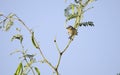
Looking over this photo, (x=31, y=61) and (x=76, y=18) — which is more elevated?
(x=76, y=18)

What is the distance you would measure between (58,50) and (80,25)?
32cm

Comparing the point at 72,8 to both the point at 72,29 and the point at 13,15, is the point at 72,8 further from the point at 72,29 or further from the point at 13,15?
the point at 13,15

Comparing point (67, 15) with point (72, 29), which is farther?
point (67, 15)

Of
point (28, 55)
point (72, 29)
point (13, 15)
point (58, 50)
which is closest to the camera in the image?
point (72, 29)

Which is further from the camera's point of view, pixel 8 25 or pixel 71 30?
pixel 8 25

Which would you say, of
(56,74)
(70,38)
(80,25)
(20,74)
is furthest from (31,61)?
(80,25)

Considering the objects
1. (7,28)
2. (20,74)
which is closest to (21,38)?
(7,28)

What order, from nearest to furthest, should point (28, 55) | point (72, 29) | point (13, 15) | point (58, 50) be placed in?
1. point (72, 29)
2. point (58, 50)
3. point (13, 15)
4. point (28, 55)

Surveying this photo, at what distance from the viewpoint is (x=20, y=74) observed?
1838 mm

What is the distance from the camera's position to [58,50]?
1905mm

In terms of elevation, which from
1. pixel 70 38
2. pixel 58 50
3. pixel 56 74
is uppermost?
pixel 70 38

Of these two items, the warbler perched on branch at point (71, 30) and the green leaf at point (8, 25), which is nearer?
the warbler perched on branch at point (71, 30)

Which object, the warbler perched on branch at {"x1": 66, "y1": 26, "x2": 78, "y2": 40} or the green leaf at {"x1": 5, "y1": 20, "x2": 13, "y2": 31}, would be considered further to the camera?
the green leaf at {"x1": 5, "y1": 20, "x2": 13, "y2": 31}

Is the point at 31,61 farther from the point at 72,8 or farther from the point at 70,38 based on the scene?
the point at 72,8
